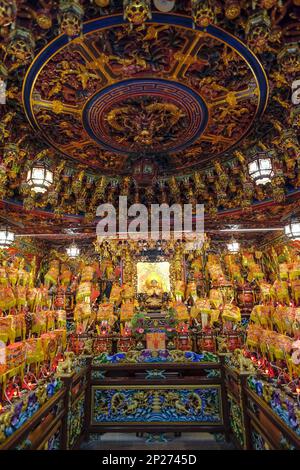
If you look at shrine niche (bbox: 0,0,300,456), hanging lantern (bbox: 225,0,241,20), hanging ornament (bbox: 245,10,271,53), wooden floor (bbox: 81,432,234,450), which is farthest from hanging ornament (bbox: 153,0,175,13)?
wooden floor (bbox: 81,432,234,450)

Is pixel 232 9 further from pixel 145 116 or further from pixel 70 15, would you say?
pixel 145 116

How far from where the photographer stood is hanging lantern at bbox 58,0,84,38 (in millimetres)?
2584

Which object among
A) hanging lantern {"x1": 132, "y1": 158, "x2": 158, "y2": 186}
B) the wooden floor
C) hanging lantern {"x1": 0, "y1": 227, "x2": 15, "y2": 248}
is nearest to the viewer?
the wooden floor

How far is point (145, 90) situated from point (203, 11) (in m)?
1.81

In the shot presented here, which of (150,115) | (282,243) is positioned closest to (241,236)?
(282,243)

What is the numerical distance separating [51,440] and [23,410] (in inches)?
37.6

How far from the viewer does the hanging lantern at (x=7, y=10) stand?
231cm

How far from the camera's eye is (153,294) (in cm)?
1049

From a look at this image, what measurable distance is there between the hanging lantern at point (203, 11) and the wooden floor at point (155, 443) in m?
5.70

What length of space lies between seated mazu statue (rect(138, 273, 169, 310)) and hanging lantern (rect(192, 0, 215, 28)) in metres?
8.91

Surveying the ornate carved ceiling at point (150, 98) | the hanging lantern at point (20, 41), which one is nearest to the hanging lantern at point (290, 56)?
the ornate carved ceiling at point (150, 98)

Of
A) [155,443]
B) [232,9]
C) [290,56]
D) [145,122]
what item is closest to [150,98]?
[145,122]

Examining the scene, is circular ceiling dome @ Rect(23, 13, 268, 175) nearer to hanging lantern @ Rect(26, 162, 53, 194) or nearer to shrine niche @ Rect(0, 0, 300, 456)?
shrine niche @ Rect(0, 0, 300, 456)
